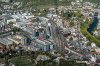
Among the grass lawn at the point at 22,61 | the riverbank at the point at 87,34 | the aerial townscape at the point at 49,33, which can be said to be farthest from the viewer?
the riverbank at the point at 87,34

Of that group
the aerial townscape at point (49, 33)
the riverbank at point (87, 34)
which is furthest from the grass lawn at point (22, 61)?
the riverbank at point (87, 34)

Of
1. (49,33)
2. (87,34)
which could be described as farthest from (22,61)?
(87,34)

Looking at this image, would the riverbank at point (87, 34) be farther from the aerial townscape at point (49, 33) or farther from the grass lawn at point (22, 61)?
the grass lawn at point (22, 61)

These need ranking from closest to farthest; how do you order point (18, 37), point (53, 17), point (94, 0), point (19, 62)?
point (19, 62) → point (18, 37) → point (53, 17) → point (94, 0)

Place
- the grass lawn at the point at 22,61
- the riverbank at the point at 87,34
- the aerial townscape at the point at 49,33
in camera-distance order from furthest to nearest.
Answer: the riverbank at the point at 87,34 < the aerial townscape at the point at 49,33 < the grass lawn at the point at 22,61

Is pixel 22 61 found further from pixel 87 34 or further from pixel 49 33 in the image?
pixel 87 34

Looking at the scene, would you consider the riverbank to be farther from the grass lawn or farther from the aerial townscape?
the grass lawn

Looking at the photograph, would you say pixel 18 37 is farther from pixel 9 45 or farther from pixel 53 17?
pixel 53 17

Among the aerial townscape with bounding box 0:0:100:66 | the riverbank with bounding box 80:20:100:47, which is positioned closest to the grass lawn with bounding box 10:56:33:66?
the aerial townscape with bounding box 0:0:100:66

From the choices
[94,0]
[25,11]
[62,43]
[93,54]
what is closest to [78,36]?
[62,43]
